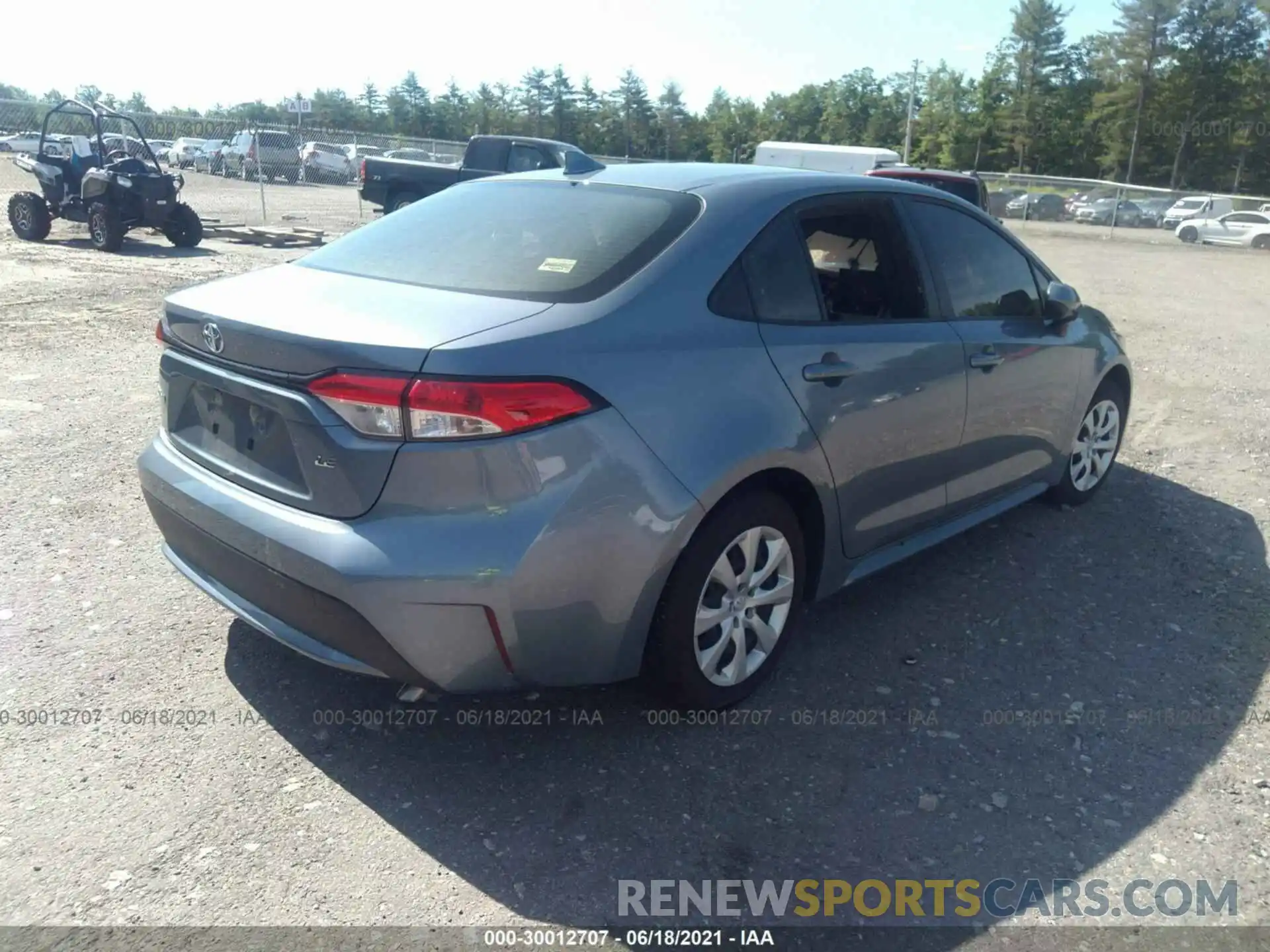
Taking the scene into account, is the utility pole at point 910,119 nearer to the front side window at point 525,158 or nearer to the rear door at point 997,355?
the front side window at point 525,158

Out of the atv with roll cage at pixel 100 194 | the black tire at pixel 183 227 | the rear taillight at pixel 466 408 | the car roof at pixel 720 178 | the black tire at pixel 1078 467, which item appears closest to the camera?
the rear taillight at pixel 466 408

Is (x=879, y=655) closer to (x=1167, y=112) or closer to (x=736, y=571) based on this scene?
(x=736, y=571)

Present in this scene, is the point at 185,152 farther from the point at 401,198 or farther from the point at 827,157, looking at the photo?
the point at 401,198

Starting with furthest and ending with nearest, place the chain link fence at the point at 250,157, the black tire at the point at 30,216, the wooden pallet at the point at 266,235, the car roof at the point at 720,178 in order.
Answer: the chain link fence at the point at 250,157, the wooden pallet at the point at 266,235, the black tire at the point at 30,216, the car roof at the point at 720,178

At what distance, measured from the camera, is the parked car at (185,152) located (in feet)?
131

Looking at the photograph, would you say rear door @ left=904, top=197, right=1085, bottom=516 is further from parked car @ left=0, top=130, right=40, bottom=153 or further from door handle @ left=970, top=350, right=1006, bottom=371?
parked car @ left=0, top=130, right=40, bottom=153

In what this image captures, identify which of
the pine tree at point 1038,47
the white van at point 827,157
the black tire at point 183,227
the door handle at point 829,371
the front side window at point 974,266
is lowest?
the black tire at point 183,227

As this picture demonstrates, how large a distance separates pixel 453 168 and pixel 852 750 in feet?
58.8

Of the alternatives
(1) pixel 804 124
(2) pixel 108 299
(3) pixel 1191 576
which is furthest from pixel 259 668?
(1) pixel 804 124

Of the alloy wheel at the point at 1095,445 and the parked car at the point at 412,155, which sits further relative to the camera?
the parked car at the point at 412,155

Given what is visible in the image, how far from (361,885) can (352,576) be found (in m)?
0.78

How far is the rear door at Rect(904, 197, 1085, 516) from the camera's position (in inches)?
163

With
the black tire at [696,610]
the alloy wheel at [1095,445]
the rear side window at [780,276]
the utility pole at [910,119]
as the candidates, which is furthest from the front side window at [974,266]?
the utility pole at [910,119]

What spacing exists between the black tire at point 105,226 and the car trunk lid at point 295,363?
1323 centimetres
